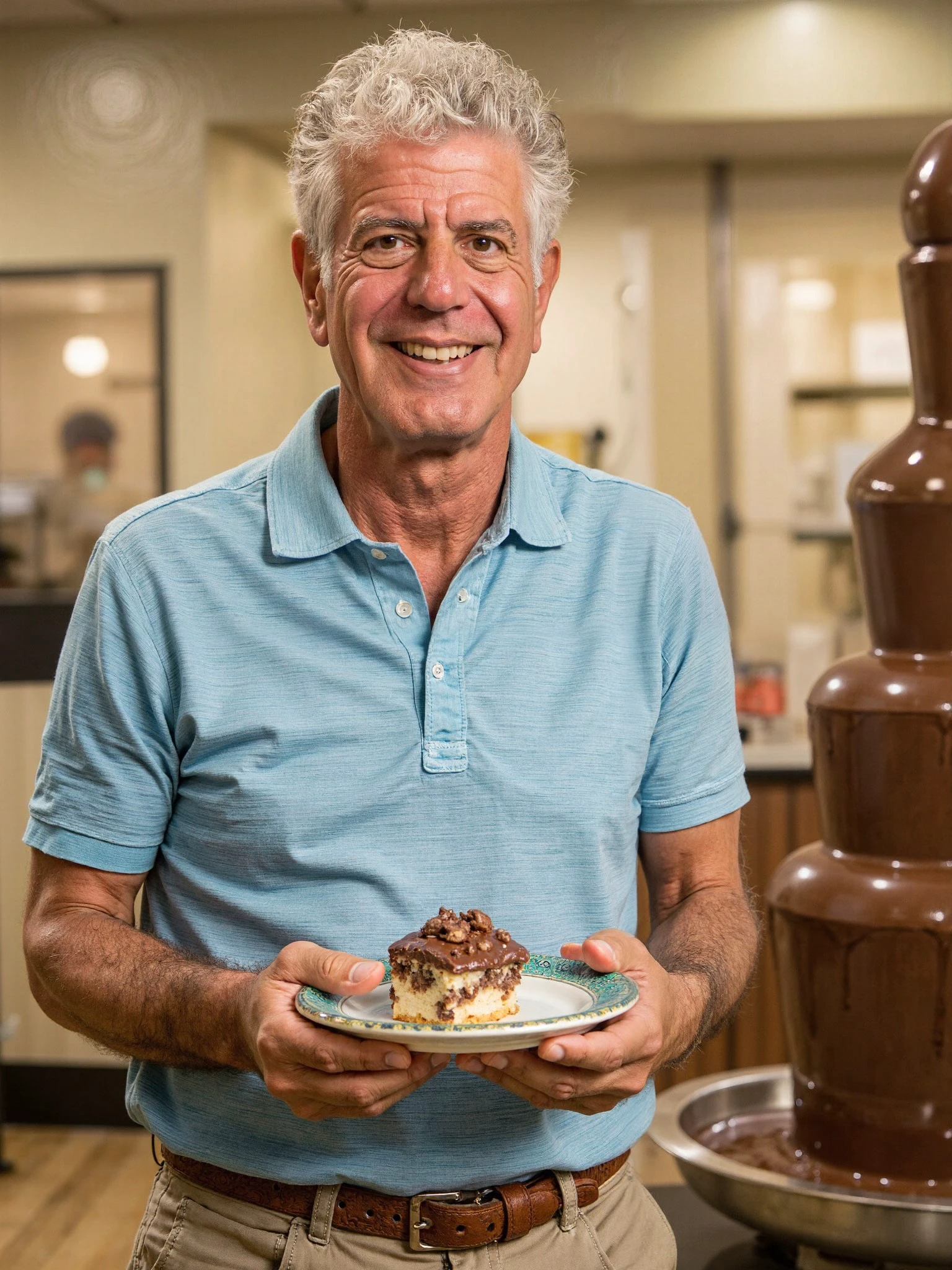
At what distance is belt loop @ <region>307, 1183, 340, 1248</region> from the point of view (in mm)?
1240

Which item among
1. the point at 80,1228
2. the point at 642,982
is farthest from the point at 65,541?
the point at 642,982

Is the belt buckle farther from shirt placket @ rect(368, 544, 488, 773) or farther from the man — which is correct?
shirt placket @ rect(368, 544, 488, 773)

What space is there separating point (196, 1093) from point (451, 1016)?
0.88ft

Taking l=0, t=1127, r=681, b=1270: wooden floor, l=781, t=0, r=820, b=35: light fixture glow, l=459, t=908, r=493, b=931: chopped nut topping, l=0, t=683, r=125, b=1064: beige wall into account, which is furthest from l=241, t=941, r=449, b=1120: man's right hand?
l=781, t=0, r=820, b=35: light fixture glow

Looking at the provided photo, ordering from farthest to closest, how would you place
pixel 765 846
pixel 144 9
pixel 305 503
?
pixel 144 9 → pixel 765 846 → pixel 305 503

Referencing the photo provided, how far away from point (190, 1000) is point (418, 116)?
2.60 ft

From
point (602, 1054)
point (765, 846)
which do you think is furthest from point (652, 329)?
point (602, 1054)

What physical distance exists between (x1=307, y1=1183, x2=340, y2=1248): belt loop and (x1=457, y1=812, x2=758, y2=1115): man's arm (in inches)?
7.6

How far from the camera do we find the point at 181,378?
4.21m

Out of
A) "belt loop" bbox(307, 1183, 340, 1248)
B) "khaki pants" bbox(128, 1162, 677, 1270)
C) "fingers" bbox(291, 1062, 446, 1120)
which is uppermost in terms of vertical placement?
"fingers" bbox(291, 1062, 446, 1120)

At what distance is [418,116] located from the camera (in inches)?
52.6

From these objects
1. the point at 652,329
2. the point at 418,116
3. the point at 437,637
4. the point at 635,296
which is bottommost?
the point at 437,637

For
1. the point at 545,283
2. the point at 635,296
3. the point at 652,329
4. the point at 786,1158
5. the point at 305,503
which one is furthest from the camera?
the point at 652,329

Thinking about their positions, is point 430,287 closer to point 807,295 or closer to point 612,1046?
point 612,1046
